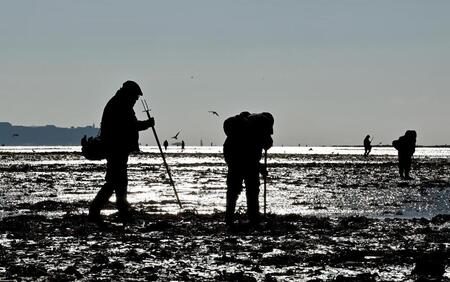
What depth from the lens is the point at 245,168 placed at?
1217 cm

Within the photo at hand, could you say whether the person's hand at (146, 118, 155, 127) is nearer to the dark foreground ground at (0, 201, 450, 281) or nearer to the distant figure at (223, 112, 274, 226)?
the distant figure at (223, 112, 274, 226)

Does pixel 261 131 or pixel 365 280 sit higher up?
pixel 261 131

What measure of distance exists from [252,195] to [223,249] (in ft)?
10.3

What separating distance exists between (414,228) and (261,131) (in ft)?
9.04

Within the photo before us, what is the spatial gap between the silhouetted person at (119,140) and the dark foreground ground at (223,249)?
1.18 ft

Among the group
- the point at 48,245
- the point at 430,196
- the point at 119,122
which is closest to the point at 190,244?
the point at 48,245

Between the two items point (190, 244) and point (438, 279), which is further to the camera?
point (190, 244)

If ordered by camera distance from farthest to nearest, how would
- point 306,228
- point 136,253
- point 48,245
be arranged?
point 306,228 < point 48,245 < point 136,253

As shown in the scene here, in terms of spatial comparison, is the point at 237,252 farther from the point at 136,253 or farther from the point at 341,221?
the point at 341,221

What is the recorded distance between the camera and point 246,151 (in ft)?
39.9

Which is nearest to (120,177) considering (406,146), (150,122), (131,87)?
(150,122)

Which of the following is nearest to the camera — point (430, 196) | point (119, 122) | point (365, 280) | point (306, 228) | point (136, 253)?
point (365, 280)

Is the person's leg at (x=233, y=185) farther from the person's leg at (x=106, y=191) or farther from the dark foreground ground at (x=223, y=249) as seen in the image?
the person's leg at (x=106, y=191)

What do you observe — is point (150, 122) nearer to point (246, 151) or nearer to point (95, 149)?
point (95, 149)
